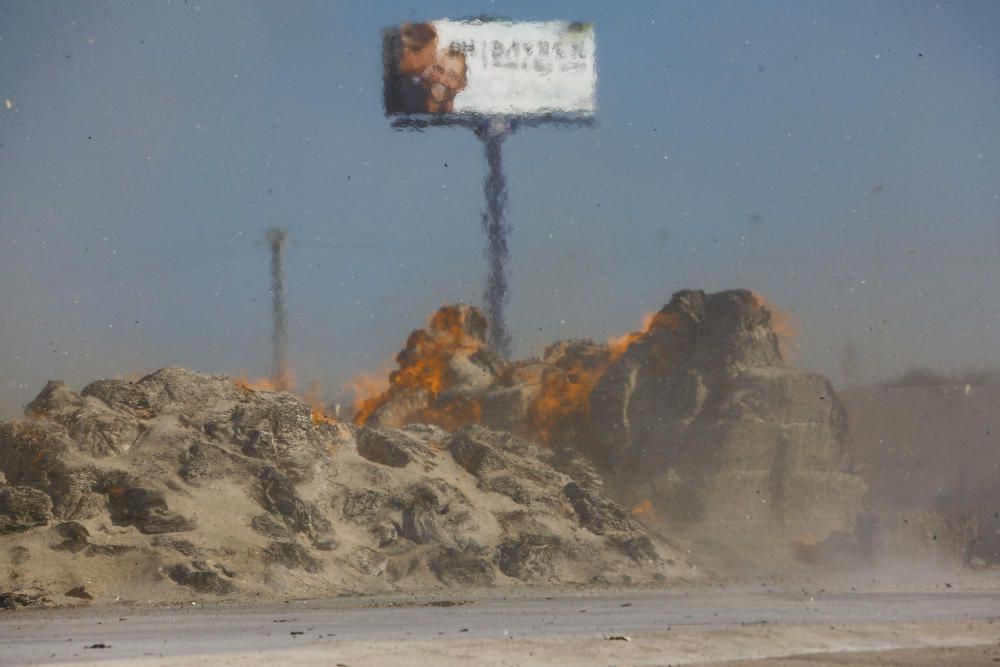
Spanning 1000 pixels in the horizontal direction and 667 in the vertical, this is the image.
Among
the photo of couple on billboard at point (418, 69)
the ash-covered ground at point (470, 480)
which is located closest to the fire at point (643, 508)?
the ash-covered ground at point (470, 480)

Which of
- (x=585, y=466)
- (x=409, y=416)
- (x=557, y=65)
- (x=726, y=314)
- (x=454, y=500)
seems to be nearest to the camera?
(x=454, y=500)

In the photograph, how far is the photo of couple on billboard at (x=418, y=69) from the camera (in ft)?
314

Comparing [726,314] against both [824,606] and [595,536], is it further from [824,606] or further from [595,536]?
[824,606]

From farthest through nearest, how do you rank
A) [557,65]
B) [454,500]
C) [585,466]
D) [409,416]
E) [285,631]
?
[557,65] < [409,416] < [585,466] < [454,500] < [285,631]

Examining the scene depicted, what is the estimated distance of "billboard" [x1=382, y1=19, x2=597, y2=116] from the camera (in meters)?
94.6

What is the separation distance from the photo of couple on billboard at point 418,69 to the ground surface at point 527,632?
4876cm

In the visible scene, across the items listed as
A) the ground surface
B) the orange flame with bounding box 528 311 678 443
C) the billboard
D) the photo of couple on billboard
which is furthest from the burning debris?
the ground surface

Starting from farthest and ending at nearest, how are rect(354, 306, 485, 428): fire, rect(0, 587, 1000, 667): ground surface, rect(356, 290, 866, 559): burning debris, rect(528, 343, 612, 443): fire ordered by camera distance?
rect(354, 306, 485, 428): fire → rect(528, 343, 612, 443): fire → rect(356, 290, 866, 559): burning debris → rect(0, 587, 1000, 667): ground surface

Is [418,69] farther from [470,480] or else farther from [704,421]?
[470,480]

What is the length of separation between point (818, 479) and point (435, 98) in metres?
35.0

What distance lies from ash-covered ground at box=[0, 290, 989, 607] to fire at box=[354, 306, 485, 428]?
0.67ft

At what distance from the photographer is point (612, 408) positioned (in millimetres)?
80562

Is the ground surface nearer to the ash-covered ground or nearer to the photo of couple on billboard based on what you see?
the ash-covered ground

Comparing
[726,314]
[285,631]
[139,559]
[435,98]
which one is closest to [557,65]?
[435,98]
